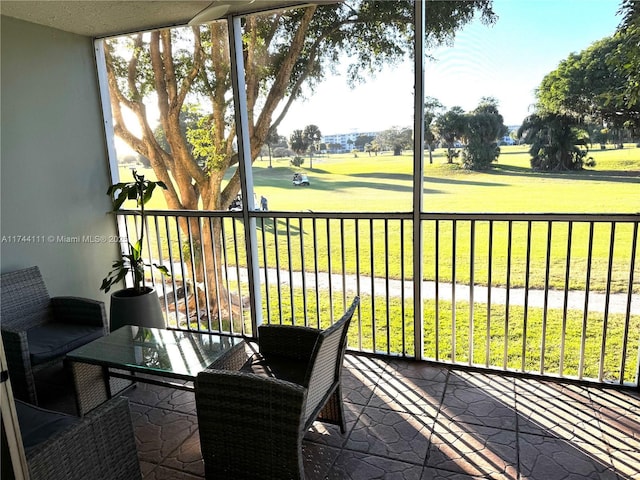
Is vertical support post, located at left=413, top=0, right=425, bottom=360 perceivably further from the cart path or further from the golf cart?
the golf cart

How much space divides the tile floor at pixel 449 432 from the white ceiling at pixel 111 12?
2.55 metres

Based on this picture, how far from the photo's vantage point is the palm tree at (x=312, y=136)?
3844 millimetres

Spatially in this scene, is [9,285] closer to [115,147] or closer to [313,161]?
[115,147]

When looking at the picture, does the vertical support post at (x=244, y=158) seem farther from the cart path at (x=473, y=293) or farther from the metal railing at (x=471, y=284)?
the cart path at (x=473, y=293)

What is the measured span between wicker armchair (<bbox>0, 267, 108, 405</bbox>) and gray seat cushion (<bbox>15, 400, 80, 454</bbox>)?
2.51ft

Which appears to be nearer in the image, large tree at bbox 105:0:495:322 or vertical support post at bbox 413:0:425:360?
vertical support post at bbox 413:0:425:360

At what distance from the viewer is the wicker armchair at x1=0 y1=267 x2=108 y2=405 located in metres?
2.54

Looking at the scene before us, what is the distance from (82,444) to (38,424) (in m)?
0.32

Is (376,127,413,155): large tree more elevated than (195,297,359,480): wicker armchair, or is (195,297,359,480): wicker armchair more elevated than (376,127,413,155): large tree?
(376,127,413,155): large tree

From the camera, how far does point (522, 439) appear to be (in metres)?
2.27

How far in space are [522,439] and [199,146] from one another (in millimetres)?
3828

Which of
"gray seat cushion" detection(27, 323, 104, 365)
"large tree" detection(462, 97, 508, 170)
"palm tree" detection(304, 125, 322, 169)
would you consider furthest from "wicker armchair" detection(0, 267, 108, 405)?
"large tree" detection(462, 97, 508, 170)

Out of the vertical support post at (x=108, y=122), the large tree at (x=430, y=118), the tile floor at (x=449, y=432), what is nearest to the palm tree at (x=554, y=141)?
the large tree at (x=430, y=118)

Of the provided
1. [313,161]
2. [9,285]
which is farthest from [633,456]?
[9,285]
